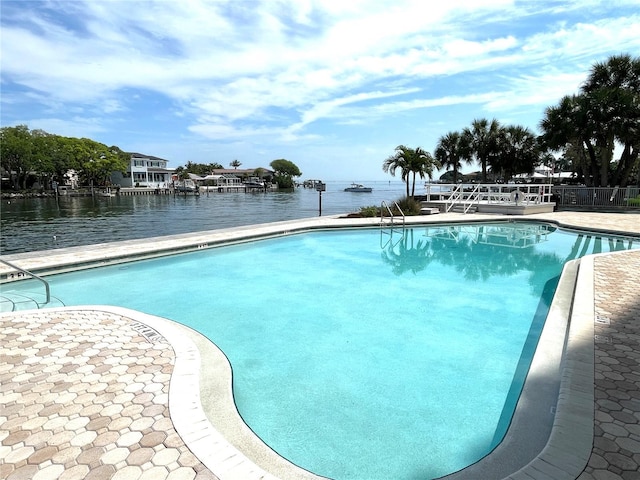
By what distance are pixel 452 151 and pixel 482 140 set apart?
3.38 metres

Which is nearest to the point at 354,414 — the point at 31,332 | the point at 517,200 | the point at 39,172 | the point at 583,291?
the point at 31,332

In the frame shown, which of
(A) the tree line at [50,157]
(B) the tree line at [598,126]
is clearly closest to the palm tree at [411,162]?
(B) the tree line at [598,126]

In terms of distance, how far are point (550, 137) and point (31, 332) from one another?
29.7 m

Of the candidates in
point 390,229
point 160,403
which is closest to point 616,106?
point 390,229

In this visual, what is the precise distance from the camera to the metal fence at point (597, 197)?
67.2 feet

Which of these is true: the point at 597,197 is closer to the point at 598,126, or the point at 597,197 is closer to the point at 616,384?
the point at 598,126

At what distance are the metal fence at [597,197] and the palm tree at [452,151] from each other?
16872 millimetres

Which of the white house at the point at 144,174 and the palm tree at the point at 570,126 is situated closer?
the palm tree at the point at 570,126

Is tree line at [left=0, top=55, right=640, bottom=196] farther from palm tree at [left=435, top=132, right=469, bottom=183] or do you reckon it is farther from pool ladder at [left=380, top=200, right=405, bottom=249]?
pool ladder at [left=380, top=200, right=405, bottom=249]

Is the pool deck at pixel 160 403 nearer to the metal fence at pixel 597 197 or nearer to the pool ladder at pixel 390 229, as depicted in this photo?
the pool ladder at pixel 390 229

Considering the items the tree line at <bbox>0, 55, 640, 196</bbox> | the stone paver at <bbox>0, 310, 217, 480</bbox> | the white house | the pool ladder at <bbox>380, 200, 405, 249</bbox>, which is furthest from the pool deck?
the white house

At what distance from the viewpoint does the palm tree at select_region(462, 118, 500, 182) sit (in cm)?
3622

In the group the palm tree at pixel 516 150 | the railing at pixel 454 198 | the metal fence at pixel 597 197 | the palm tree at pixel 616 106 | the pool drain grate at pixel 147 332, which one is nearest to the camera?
the pool drain grate at pixel 147 332

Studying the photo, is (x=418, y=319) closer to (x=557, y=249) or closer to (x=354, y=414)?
(x=354, y=414)
